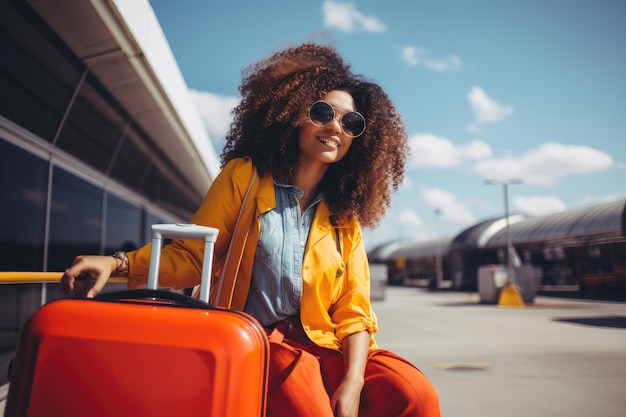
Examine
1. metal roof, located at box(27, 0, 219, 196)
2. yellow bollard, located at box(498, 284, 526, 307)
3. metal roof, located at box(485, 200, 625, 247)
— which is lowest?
yellow bollard, located at box(498, 284, 526, 307)

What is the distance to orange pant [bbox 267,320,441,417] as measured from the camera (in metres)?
1.48

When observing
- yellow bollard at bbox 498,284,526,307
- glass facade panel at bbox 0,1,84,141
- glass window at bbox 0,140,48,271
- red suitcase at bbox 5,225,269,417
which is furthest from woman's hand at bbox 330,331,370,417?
yellow bollard at bbox 498,284,526,307

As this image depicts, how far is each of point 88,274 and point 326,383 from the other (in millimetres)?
841

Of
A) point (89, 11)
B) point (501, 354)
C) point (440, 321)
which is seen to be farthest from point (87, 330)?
point (440, 321)

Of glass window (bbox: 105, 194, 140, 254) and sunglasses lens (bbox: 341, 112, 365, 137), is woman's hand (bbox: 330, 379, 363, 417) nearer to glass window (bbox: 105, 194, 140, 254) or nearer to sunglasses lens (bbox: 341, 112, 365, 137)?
sunglasses lens (bbox: 341, 112, 365, 137)

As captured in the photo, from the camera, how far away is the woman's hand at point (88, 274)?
1.42 m

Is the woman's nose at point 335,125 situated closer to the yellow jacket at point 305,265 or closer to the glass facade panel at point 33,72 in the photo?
the yellow jacket at point 305,265

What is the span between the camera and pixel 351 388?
5.10ft

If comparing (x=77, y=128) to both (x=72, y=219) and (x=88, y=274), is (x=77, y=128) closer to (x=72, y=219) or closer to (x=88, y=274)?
(x=72, y=219)

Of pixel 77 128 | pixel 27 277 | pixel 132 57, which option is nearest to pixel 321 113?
pixel 27 277

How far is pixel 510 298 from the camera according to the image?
18031 mm

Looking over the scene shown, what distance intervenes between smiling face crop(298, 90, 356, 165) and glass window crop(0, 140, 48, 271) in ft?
14.8

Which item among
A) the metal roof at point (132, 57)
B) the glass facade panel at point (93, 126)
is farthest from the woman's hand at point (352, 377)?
the glass facade panel at point (93, 126)

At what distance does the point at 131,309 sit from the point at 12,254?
231 inches
